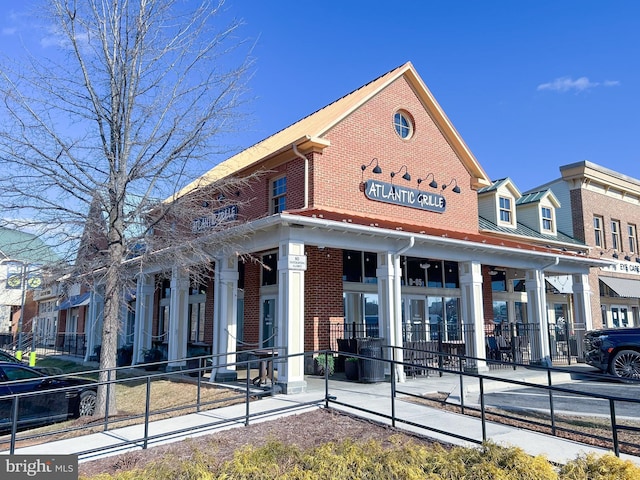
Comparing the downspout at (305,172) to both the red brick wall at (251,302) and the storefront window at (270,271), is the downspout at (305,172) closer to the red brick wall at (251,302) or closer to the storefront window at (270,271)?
the storefront window at (270,271)

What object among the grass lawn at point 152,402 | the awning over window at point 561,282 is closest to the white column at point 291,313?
the grass lawn at point 152,402

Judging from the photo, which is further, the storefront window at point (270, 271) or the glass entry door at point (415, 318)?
the glass entry door at point (415, 318)

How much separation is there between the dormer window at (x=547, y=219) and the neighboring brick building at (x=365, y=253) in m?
5.03

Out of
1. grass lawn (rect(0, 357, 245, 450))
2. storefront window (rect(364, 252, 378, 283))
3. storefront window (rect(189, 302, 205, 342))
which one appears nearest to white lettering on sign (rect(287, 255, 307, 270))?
grass lawn (rect(0, 357, 245, 450))

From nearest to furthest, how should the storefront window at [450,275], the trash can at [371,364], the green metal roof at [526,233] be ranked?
the trash can at [371,364], the storefront window at [450,275], the green metal roof at [526,233]

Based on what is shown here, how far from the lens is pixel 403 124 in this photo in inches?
688

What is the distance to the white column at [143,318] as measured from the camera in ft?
59.9

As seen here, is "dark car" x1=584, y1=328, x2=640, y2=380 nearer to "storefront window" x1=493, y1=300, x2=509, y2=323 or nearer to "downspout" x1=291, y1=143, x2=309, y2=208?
"storefront window" x1=493, y1=300, x2=509, y2=323

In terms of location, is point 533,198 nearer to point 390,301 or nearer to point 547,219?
point 547,219

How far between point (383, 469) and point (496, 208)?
18623 millimetres

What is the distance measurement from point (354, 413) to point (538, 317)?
10331mm
